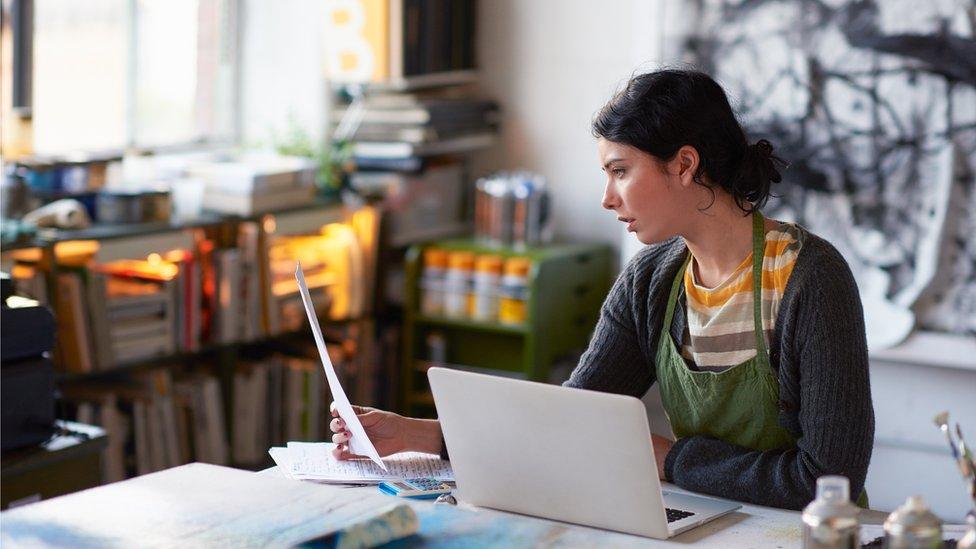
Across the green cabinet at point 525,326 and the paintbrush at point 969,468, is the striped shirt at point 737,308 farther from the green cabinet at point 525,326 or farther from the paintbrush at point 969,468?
the green cabinet at point 525,326

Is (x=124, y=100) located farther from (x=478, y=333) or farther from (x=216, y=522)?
(x=216, y=522)

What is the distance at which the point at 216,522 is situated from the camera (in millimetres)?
1607

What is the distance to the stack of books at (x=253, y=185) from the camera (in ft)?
12.4

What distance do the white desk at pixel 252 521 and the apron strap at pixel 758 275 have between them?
284 mm

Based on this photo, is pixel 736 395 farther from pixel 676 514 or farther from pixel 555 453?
pixel 555 453

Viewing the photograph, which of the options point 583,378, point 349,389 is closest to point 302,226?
point 349,389

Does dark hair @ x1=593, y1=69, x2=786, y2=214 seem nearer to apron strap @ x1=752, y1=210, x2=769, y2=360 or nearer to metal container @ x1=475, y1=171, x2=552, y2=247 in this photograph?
apron strap @ x1=752, y1=210, x2=769, y2=360

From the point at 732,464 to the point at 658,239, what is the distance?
368 millimetres

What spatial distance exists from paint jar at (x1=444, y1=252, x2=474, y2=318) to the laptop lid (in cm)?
236

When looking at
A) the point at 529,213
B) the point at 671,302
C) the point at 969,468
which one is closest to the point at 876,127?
the point at 529,213

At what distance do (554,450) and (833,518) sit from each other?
0.40 meters

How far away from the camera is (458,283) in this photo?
13.6 ft

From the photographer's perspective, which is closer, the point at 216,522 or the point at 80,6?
the point at 216,522

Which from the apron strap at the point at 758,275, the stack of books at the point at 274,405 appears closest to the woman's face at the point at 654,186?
the apron strap at the point at 758,275
